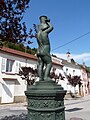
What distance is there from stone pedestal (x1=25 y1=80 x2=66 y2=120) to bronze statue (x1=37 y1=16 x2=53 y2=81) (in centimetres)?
48

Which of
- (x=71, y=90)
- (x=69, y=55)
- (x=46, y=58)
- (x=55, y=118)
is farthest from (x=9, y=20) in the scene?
(x=69, y=55)

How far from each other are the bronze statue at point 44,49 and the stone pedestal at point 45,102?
0.48 metres

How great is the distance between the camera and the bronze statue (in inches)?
194

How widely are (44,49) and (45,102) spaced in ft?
4.67

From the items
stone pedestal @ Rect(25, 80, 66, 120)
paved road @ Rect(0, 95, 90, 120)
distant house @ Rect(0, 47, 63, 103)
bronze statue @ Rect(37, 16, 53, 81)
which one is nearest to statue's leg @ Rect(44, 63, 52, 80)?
bronze statue @ Rect(37, 16, 53, 81)

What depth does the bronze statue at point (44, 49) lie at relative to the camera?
16.2 feet

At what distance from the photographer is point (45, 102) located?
439 centimetres

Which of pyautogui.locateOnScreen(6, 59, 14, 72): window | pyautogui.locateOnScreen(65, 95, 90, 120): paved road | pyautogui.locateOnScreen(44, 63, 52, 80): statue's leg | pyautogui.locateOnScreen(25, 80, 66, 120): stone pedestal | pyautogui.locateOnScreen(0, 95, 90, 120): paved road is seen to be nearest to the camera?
pyautogui.locateOnScreen(25, 80, 66, 120): stone pedestal

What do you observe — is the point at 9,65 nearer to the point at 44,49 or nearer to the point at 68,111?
the point at 68,111

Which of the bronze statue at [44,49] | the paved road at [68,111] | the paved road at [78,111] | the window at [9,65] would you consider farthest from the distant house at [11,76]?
the bronze statue at [44,49]

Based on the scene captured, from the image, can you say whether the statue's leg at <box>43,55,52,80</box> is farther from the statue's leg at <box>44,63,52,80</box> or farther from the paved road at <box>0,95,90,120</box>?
the paved road at <box>0,95,90,120</box>

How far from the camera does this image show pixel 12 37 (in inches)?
235

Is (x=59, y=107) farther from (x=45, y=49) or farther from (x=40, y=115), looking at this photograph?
(x=45, y=49)

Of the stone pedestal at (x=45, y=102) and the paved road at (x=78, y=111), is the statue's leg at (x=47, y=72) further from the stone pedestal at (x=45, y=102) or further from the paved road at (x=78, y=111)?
the paved road at (x=78, y=111)
